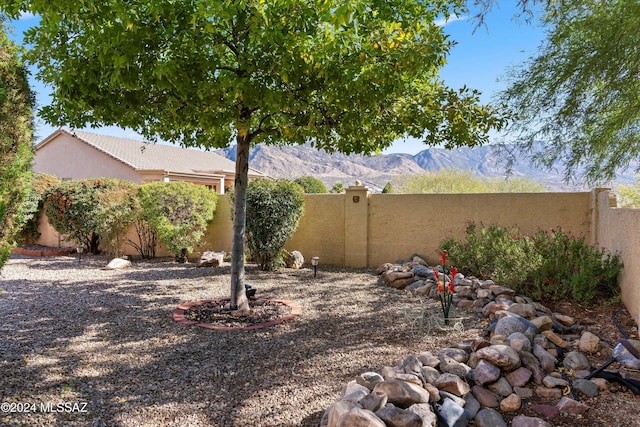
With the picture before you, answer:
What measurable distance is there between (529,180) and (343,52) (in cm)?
2990

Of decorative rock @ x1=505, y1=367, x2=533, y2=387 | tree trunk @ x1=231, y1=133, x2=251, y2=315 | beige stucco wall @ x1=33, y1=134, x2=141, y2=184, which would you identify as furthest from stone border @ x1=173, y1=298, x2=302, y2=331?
beige stucco wall @ x1=33, y1=134, x2=141, y2=184

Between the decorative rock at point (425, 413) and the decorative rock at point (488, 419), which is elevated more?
the decorative rock at point (425, 413)

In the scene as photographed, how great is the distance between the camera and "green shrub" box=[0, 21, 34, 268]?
3619 millimetres

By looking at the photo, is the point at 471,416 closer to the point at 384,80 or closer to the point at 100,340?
the point at 384,80

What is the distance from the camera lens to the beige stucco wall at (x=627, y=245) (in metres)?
4.50

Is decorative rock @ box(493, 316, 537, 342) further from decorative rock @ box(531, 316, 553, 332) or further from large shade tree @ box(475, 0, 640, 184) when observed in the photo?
large shade tree @ box(475, 0, 640, 184)

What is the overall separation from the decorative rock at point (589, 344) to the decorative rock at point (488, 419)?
5.69 feet

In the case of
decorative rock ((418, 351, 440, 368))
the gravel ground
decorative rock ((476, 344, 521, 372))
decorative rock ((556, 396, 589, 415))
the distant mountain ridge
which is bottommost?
the gravel ground

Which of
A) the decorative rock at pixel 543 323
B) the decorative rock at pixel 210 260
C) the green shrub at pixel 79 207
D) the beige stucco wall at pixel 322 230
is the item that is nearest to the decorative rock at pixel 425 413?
the decorative rock at pixel 543 323

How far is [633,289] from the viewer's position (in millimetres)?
4617

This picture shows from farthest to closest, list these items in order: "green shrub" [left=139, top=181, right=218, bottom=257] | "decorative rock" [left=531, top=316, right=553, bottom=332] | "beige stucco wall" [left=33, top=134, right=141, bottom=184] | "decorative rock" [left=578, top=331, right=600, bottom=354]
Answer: "beige stucco wall" [left=33, top=134, right=141, bottom=184] → "green shrub" [left=139, top=181, right=218, bottom=257] → "decorative rock" [left=531, top=316, right=553, bottom=332] → "decorative rock" [left=578, top=331, right=600, bottom=354]

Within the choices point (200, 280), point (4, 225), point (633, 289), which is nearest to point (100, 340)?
point (4, 225)

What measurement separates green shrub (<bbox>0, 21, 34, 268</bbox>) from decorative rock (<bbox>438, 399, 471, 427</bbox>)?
3953mm

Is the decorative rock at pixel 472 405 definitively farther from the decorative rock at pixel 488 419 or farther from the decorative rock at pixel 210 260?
the decorative rock at pixel 210 260
